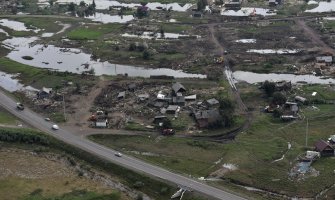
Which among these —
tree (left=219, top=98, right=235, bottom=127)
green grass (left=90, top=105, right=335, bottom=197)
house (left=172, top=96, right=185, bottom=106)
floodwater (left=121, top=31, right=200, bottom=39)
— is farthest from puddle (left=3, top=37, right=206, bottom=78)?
green grass (left=90, top=105, right=335, bottom=197)

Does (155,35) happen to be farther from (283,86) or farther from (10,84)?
(283,86)

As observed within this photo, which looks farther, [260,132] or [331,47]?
[331,47]

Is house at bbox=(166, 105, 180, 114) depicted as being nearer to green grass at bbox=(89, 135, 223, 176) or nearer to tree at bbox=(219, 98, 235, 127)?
tree at bbox=(219, 98, 235, 127)

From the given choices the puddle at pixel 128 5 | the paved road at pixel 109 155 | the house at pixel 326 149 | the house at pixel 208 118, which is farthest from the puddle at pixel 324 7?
the paved road at pixel 109 155

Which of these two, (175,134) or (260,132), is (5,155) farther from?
(260,132)

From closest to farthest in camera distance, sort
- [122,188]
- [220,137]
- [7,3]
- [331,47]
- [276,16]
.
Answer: [122,188], [220,137], [331,47], [276,16], [7,3]

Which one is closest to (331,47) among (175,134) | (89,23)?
(175,134)

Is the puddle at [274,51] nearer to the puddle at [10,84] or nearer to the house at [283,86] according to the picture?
the house at [283,86]
